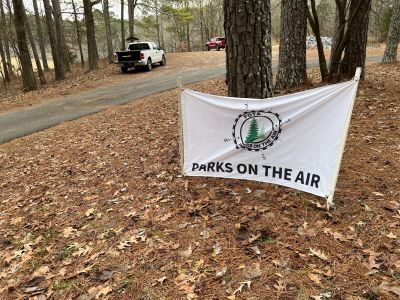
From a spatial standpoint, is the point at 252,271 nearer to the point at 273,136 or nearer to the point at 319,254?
the point at 319,254

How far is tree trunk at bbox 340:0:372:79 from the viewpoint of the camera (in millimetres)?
7727

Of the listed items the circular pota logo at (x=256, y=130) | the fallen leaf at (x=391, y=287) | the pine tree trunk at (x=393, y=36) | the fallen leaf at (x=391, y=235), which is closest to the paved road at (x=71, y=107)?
the circular pota logo at (x=256, y=130)

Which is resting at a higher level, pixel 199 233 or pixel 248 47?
pixel 248 47

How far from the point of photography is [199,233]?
395 centimetres

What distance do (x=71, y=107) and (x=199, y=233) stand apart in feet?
36.6

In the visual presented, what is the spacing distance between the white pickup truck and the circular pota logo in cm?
1886

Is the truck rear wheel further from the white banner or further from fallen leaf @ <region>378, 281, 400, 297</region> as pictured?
fallen leaf @ <region>378, 281, 400, 297</region>

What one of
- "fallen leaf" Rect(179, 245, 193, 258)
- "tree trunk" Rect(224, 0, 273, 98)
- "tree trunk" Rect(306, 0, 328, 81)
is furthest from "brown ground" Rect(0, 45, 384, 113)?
"fallen leaf" Rect(179, 245, 193, 258)

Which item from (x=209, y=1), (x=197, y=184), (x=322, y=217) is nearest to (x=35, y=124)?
(x=197, y=184)

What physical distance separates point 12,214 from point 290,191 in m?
4.30

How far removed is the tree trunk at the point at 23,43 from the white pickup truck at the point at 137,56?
18.3 ft

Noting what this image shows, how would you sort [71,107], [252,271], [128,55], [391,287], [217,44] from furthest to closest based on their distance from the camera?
[217,44]
[128,55]
[71,107]
[252,271]
[391,287]

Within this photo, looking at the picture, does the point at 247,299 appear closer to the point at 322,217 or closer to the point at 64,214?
the point at 322,217

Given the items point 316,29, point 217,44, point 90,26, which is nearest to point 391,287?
point 316,29
